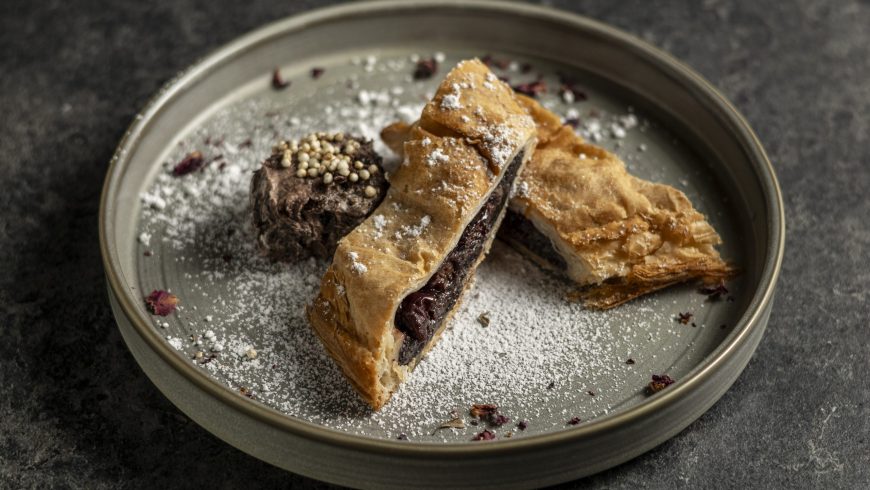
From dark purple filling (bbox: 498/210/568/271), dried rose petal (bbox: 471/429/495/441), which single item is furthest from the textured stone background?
dark purple filling (bbox: 498/210/568/271)

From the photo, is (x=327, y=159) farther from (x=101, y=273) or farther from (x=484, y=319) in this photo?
(x=101, y=273)

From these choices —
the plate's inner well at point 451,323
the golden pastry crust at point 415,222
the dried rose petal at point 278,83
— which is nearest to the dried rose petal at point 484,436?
the plate's inner well at point 451,323

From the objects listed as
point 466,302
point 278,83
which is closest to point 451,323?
point 466,302

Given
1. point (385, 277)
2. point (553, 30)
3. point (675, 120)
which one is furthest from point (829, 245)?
point (385, 277)

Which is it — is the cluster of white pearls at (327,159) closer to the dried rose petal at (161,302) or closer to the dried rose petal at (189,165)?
the dried rose petal at (189,165)

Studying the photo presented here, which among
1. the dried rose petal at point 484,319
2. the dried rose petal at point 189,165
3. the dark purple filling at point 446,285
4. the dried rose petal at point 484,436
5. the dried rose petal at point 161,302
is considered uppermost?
the dark purple filling at point 446,285

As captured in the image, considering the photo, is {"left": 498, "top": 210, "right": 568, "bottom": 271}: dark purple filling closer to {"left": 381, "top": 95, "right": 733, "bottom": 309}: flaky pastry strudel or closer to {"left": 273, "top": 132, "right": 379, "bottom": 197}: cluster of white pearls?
{"left": 381, "top": 95, "right": 733, "bottom": 309}: flaky pastry strudel
